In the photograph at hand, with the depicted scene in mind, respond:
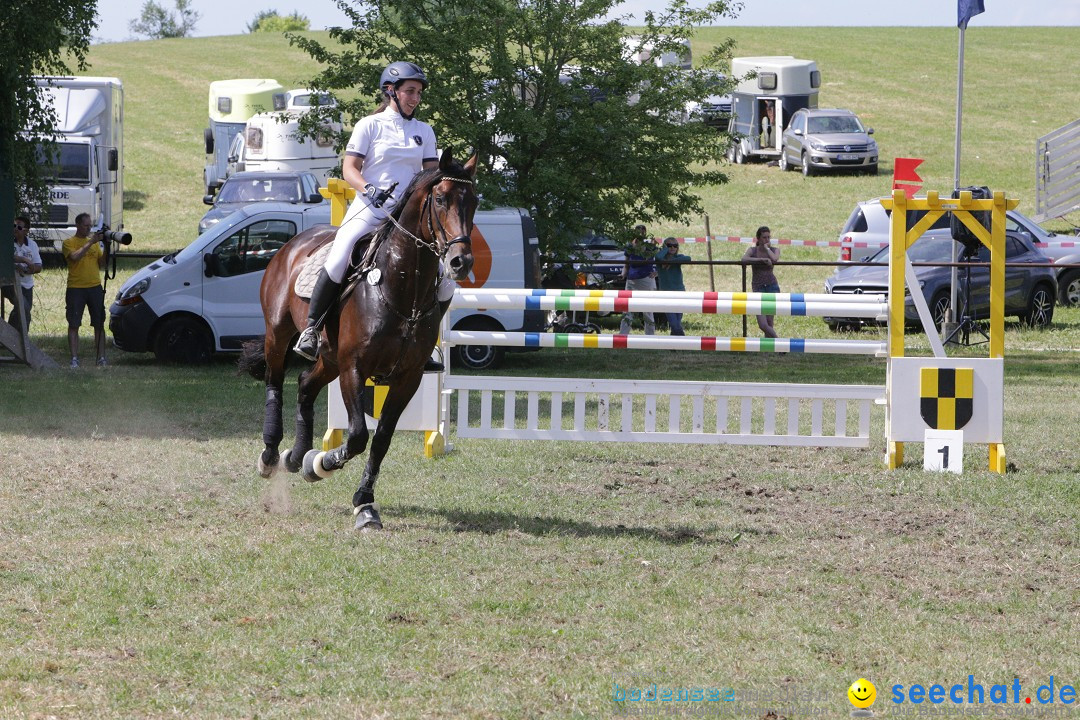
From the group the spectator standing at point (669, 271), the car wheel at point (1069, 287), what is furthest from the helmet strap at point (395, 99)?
the car wheel at point (1069, 287)

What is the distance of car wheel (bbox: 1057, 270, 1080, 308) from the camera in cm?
2400

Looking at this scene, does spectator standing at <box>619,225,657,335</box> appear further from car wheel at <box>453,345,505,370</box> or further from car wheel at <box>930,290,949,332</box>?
car wheel at <box>930,290,949,332</box>

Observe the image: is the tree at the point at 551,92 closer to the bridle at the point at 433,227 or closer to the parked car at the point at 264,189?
the parked car at the point at 264,189

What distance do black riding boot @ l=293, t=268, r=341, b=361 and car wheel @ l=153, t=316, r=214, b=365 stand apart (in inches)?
404

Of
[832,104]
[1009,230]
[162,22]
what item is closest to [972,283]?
[1009,230]

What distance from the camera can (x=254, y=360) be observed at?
9672 millimetres

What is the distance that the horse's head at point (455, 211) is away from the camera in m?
7.17

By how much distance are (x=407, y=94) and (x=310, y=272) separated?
139cm

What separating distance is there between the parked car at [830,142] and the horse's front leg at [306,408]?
3414 cm

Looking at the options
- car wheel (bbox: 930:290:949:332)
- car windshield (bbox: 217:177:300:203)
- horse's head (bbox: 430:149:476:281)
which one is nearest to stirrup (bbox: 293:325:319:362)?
horse's head (bbox: 430:149:476:281)

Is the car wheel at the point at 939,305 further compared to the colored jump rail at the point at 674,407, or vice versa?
the car wheel at the point at 939,305

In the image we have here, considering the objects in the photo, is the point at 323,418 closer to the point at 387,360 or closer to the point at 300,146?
the point at 387,360

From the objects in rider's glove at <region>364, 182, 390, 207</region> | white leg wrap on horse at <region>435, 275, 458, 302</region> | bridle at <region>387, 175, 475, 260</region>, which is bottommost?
white leg wrap on horse at <region>435, 275, 458, 302</region>

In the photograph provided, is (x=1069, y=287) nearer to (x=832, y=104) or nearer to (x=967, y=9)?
(x=967, y=9)
